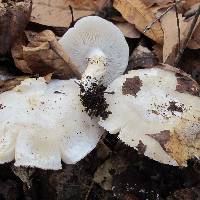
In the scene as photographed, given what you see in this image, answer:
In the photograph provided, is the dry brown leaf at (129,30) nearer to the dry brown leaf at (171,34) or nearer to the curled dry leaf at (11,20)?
the dry brown leaf at (171,34)

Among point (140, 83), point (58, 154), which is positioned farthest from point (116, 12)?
point (58, 154)

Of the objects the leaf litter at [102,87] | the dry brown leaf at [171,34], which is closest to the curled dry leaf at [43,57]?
the leaf litter at [102,87]

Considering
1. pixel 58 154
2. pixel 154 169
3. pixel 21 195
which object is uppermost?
pixel 58 154

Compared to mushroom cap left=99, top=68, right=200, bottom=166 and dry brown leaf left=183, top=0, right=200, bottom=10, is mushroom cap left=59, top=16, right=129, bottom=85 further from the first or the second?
dry brown leaf left=183, top=0, right=200, bottom=10

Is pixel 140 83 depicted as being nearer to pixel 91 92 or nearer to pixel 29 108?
pixel 91 92

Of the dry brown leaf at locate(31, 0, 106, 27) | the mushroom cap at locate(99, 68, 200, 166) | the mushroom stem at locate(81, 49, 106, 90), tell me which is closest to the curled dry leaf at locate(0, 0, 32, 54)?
the dry brown leaf at locate(31, 0, 106, 27)

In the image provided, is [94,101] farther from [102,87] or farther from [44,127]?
A: [44,127]

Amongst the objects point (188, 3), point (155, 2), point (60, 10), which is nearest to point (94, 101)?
point (60, 10)
